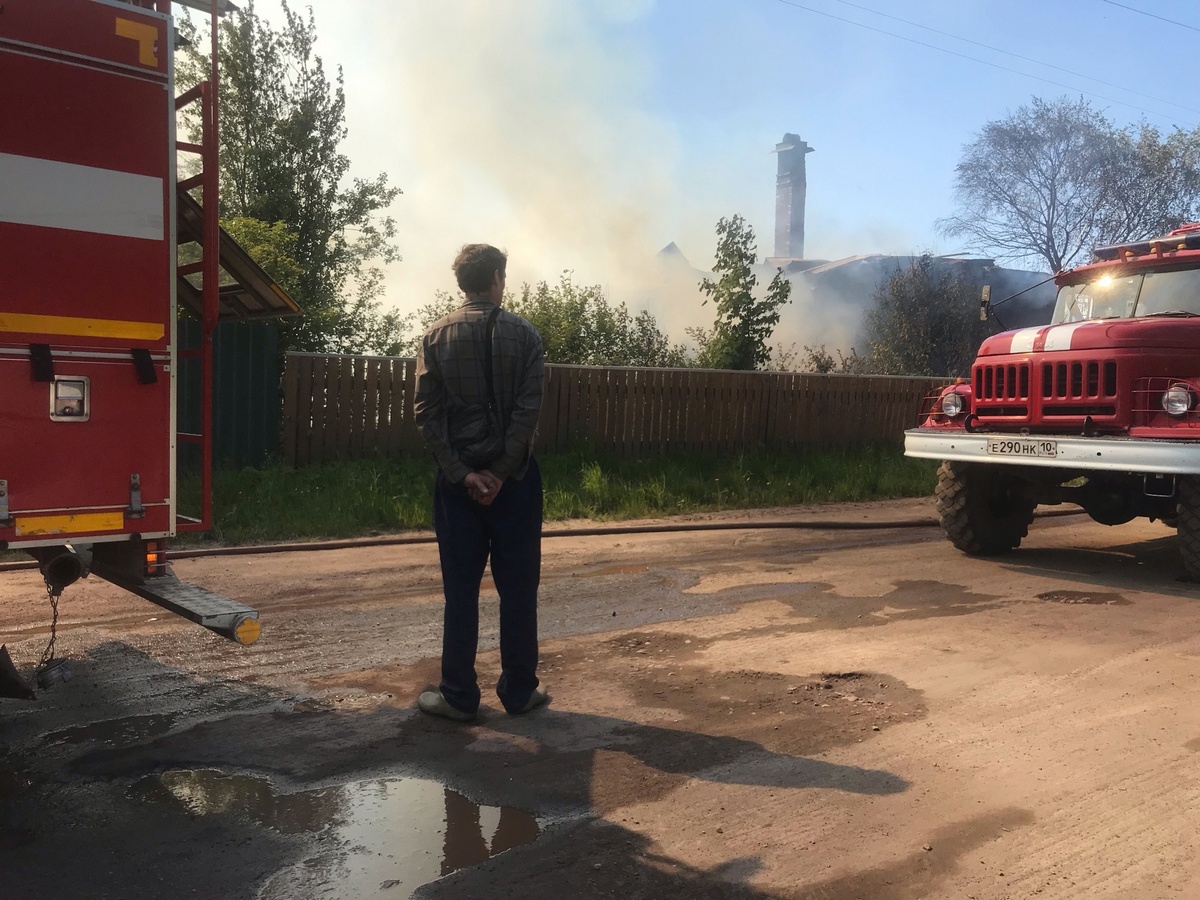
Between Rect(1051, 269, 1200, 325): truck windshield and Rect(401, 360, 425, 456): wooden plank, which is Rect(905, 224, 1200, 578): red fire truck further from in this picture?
Rect(401, 360, 425, 456): wooden plank

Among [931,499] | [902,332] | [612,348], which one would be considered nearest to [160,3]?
[931,499]

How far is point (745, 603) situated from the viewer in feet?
20.7

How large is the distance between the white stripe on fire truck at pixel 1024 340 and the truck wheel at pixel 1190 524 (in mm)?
1432

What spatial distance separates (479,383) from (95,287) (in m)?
1.45

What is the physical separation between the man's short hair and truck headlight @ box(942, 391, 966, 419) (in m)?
5.12

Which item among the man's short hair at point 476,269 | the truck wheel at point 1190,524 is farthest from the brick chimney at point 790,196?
the man's short hair at point 476,269

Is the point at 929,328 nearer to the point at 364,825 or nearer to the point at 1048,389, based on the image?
the point at 1048,389

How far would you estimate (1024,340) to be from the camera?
7645mm

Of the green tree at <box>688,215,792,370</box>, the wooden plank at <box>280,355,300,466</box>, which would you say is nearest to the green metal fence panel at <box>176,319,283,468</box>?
the wooden plank at <box>280,355,300,466</box>

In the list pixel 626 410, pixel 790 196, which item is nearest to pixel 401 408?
pixel 626 410

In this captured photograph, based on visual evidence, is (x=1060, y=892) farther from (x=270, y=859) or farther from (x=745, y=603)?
(x=745, y=603)

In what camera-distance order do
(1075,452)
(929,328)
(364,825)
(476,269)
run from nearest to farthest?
(364,825), (476,269), (1075,452), (929,328)

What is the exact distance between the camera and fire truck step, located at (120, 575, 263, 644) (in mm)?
3750

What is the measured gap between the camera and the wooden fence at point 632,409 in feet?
36.3
